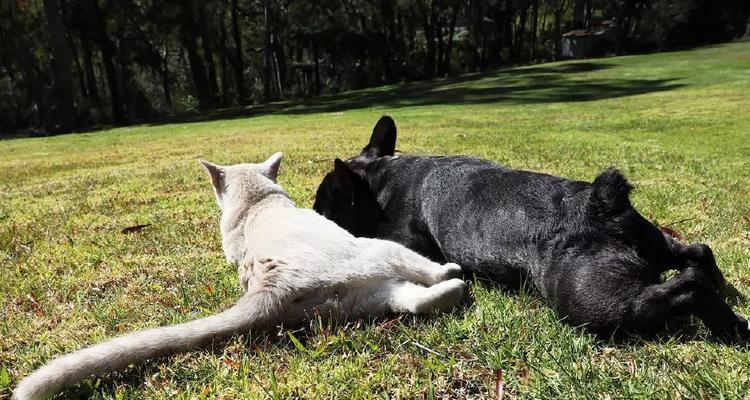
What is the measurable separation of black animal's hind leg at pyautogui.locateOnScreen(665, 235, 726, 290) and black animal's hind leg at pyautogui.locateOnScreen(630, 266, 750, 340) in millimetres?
531

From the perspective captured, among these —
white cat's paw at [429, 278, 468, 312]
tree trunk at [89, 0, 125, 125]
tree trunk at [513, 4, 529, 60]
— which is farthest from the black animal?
tree trunk at [513, 4, 529, 60]

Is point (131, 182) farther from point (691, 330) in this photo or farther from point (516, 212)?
point (691, 330)

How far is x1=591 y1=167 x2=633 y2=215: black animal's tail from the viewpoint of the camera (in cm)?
281

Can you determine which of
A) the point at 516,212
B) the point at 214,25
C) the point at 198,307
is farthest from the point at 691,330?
the point at 214,25

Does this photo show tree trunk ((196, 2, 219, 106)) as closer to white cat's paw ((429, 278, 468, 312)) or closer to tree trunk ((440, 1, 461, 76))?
tree trunk ((440, 1, 461, 76))

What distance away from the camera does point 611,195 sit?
2.83 metres

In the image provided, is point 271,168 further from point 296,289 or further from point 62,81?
point 62,81

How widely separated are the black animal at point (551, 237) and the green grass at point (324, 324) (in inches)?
5.5

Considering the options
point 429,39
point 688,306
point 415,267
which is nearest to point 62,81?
point 415,267

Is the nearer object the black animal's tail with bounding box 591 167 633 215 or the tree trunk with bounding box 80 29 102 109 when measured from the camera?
the black animal's tail with bounding box 591 167 633 215

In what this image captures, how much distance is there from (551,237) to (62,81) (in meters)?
29.7

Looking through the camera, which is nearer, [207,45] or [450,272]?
[450,272]

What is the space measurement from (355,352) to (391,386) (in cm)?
34

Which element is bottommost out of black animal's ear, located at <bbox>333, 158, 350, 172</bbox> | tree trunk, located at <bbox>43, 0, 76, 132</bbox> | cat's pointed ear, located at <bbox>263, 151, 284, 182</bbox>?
cat's pointed ear, located at <bbox>263, 151, 284, 182</bbox>
